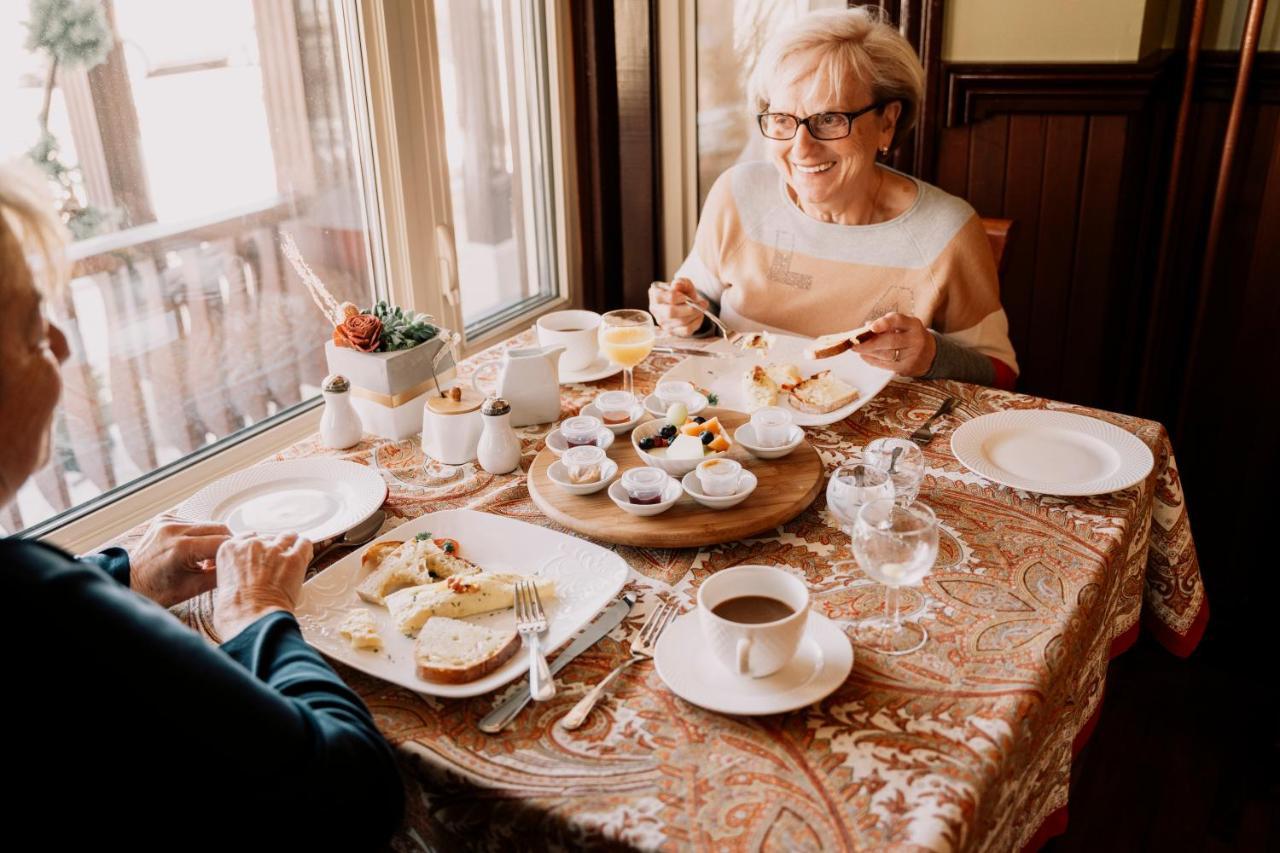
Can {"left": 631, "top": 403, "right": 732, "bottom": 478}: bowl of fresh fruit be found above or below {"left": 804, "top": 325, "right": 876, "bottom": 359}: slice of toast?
below

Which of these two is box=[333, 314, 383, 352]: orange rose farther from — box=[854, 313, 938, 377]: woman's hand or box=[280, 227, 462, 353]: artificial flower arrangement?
box=[854, 313, 938, 377]: woman's hand

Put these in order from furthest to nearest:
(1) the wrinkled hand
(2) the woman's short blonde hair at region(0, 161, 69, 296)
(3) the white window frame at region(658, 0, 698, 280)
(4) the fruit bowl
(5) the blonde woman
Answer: (3) the white window frame at region(658, 0, 698, 280) < (4) the fruit bowl < (1) the wrinkled hand < (2) the woman's short blonde hair at region(0, 161, 69, 296) < (5) the blonde woman

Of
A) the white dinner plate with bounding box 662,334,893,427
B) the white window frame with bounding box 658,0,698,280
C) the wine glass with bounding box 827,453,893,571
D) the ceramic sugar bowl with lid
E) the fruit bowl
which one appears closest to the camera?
the wine glass with bounding box 827,453,893,571

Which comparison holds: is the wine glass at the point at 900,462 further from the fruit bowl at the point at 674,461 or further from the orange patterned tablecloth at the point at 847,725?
the fruit bowl at the point at 674,461

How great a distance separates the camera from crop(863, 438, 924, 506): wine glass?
148 cm

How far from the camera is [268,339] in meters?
2.19

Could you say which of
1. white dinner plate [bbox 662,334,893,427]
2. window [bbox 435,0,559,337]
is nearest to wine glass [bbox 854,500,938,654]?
white dinner plate [bbox 662,334,893,427]

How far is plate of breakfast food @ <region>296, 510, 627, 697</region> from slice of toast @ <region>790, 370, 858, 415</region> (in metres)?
0.55

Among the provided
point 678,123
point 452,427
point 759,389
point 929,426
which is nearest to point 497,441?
point 452,427

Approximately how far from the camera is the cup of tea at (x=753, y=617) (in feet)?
3.57

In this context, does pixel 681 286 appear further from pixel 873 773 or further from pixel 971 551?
pixel 873 773

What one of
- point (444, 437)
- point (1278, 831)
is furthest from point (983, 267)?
point (1278, 831)

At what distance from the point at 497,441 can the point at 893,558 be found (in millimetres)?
694

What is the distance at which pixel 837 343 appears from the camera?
184cm
